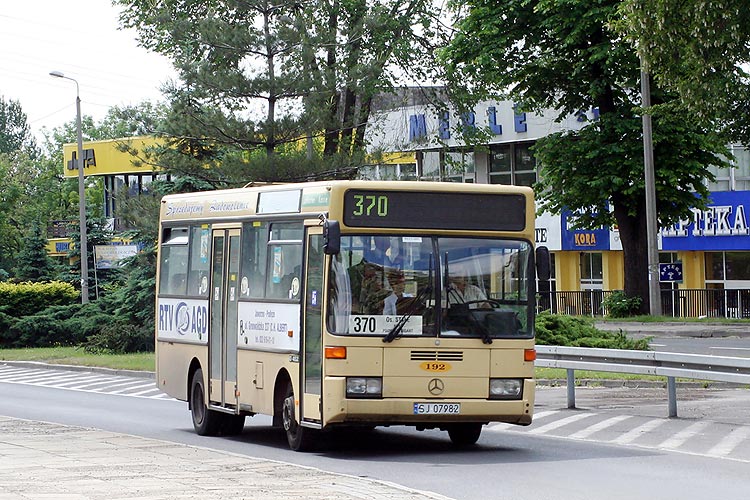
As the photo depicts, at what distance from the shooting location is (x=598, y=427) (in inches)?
691

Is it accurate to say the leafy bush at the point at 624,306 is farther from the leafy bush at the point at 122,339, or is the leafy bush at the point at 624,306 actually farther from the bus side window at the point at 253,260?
the bus side window at the point at 253,260

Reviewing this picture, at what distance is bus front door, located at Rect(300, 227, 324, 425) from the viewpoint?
570 inches

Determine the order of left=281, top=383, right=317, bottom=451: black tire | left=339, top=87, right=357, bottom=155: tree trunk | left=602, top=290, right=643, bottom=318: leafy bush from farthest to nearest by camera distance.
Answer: left=339, top=87, right=357, bottom=155: tree trunk < left=602, top=290, right=643, bottom=318: leafy bush < left=281, top=383, right=317, bottom=451: black tire

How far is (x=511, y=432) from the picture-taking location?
17594mm

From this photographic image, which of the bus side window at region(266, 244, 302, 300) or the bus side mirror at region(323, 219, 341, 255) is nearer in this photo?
the bus side mirror at region(323, 219, 341, 255)

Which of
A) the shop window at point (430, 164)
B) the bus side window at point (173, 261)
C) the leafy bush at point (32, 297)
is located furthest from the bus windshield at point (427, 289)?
the shop window at point (430, 164)

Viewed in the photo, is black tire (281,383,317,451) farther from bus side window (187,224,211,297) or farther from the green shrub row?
the green shrub row

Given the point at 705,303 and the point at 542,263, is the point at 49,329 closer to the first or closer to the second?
the point at 705,303

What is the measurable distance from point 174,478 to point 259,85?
2854cm

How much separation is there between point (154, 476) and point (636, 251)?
31719mm

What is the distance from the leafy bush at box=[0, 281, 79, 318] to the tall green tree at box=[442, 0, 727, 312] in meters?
15.1

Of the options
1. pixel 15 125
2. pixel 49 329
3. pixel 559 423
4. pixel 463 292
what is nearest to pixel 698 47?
pixel 559 423

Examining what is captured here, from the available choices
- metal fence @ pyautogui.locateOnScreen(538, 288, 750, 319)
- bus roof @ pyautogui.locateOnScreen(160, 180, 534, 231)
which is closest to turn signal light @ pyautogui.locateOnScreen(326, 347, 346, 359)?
bus roof @ pyautogui.locateOnScreen(160, 180, 534, 231)

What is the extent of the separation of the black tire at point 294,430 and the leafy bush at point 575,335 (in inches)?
470
